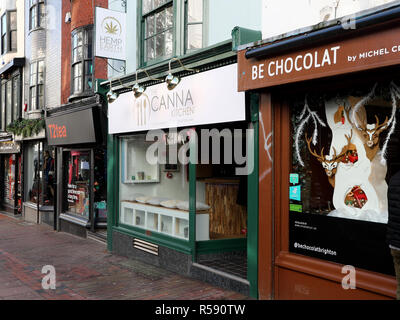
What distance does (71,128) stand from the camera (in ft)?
35.0

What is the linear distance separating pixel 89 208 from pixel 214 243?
4.88 metres

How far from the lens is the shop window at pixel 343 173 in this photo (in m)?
4.32

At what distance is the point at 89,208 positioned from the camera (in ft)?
35.0

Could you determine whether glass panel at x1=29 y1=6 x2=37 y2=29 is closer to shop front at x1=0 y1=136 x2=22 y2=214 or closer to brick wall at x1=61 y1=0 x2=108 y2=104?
brick wall at x1=61 y1=0 x2=108 y2=104

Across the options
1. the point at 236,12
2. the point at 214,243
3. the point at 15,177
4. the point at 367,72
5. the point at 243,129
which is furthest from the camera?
the point at 15,177

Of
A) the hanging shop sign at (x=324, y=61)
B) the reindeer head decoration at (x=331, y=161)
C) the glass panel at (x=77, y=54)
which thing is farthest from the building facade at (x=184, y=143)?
the glass panel at (x=77, y=54)

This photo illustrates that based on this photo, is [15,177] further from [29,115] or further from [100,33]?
[100,33]

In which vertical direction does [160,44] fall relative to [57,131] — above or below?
Result: above

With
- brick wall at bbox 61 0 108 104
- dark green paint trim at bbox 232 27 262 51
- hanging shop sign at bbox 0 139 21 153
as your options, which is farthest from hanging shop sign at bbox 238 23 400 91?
hanging shop sign at bbox 0 139 21 153

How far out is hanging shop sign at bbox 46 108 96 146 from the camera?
9.82 m

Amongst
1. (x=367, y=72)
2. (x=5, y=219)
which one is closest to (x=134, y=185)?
(x=367, y=72)

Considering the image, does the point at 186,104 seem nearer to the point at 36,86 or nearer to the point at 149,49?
the point at 149,49

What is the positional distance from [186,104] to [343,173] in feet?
9.64

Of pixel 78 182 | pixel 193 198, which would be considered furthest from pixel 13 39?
pixel 193 198
